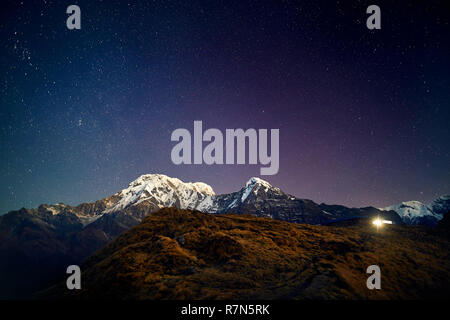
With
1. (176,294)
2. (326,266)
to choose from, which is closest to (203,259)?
(176,294)

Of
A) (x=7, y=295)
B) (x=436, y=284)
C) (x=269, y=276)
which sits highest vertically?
(x=269, y=276)

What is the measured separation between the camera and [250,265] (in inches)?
851

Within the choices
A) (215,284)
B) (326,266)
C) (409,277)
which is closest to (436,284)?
(409,277)

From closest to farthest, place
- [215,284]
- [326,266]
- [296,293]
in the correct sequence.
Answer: [296,293]
[215,284]
[326,266]

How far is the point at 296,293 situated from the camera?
53.5 feet

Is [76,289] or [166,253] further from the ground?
[166,253]

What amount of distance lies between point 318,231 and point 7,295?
10557 inches

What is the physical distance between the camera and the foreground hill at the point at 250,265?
17578 millimetres

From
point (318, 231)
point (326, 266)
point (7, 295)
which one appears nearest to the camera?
point (326, 266)

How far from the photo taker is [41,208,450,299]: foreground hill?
17.6 m
